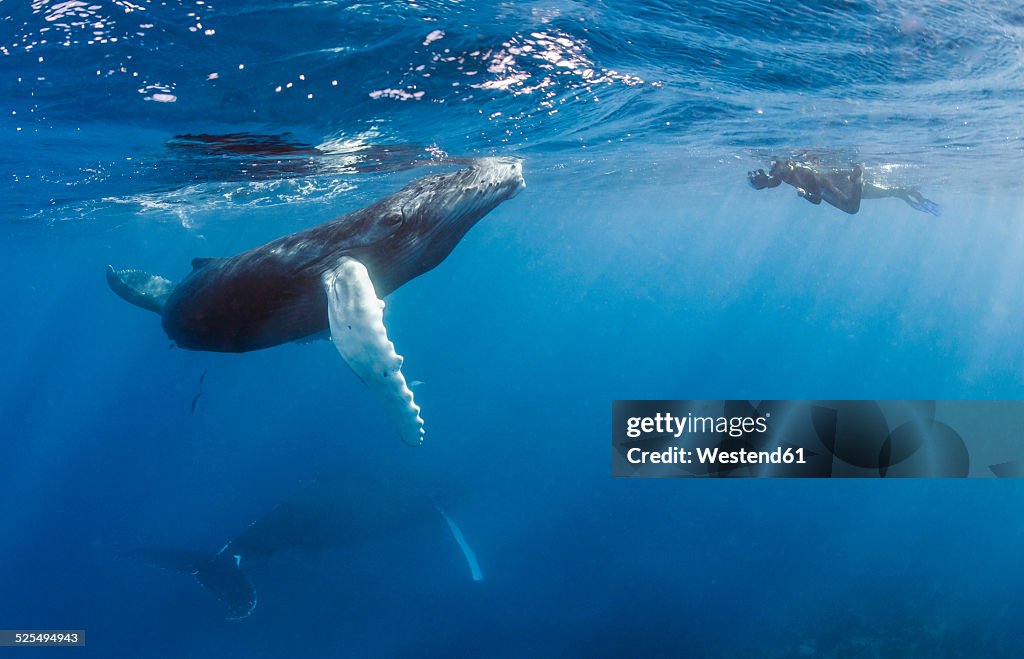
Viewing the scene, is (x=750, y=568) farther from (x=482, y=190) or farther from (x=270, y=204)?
(x=270, y=204)

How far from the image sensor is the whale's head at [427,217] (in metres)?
6.40

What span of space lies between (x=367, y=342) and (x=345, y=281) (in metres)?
0.73

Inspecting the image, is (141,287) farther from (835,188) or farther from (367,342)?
(835,188)

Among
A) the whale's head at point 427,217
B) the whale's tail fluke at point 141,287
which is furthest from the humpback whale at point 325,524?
the whale's head at point 427,217

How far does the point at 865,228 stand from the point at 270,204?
62189mm

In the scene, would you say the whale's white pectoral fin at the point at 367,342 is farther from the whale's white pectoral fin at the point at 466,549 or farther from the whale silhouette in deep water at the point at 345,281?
the whale's white pectoral fin at the point at 466,549

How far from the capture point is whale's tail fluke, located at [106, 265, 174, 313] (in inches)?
368

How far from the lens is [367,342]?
203 inches

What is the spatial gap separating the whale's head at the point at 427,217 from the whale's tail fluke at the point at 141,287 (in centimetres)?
464

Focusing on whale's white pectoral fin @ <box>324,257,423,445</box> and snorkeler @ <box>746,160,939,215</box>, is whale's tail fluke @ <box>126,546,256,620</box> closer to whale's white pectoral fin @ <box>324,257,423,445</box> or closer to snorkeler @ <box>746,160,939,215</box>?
whale's white pectoral fin @ <box>324,257,423,445</box>

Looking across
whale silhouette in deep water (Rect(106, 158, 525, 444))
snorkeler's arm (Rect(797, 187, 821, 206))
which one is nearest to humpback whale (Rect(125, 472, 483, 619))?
whale silhouette in deep water (Rect(106, 158, 525, 444))

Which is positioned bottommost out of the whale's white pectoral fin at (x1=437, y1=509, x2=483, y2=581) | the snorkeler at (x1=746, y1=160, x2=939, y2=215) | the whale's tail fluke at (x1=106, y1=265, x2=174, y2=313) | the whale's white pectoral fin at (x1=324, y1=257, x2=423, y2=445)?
the whale's white pectoral fin at (x1=437, y1=509, x2=483, y2=581)

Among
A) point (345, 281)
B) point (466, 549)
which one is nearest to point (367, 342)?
point (345, 281)

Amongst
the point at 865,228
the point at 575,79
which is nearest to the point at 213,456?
the point at 575,79
